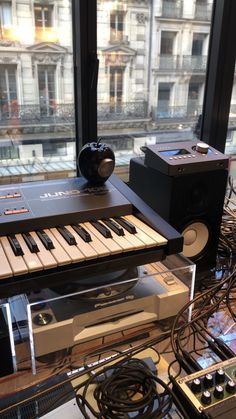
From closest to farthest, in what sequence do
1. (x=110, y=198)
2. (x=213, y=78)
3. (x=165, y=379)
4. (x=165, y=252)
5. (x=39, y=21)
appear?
(x=165, y=379), (x=165, y=252), (x=110, y=198), (x=39, y=21), (x=213, y=78)

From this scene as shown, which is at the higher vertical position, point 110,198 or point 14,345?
point 110,198

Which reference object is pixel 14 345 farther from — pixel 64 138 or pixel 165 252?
pixel 64 138

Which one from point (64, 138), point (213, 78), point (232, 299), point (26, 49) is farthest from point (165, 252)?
point (213, 78)

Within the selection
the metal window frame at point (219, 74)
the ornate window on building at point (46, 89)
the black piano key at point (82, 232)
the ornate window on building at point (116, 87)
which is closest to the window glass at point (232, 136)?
the metal window frame at point (219, 74)

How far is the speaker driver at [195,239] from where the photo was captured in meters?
1.15

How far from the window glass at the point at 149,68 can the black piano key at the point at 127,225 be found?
0.62 meters

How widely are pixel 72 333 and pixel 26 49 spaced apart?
961 millimetres

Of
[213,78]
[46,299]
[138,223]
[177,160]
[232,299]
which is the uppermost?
[213,78]

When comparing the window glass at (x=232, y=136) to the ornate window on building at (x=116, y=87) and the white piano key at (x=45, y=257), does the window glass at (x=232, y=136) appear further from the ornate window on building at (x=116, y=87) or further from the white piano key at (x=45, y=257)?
the white piano key at (x=45, y=257)

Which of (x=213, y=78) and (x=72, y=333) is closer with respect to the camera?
(x=72, y=333)

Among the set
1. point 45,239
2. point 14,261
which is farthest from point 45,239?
point 14,261

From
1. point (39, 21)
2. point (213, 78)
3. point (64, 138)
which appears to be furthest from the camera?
point (213, 78)

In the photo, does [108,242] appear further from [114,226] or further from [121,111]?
[121,111]

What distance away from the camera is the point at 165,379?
0.81 metres
